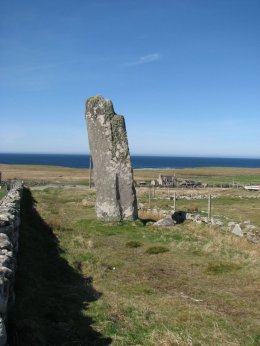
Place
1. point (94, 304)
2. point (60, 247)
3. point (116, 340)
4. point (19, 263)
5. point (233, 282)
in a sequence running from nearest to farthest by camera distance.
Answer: point (116, 340)
point (94, 304)
point (19, 263)
point (233, 282)
point (60, 247)

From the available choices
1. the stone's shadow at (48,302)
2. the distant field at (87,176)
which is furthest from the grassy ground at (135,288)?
the distant field at (87,176)

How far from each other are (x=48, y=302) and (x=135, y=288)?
344cm

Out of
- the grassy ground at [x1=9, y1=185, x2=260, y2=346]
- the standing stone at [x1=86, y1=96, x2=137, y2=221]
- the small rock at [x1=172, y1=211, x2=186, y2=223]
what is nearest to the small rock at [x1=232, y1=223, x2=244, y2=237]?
the grassy ground at [x1=9, y1=185, x2=260, y2=346]

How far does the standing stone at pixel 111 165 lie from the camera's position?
83.3ft

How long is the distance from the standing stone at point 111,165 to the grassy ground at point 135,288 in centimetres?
350

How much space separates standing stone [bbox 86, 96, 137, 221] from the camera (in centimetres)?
2538

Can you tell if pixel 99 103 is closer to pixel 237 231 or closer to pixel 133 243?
pixel 133 243

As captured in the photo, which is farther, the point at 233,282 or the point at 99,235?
the point at 99,235

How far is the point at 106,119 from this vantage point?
84.1 ft

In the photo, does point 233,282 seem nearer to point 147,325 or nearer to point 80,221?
point 147,325

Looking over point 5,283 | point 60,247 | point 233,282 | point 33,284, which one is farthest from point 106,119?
point 5,283

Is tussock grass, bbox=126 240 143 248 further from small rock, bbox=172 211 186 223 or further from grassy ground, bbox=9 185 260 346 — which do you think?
small rock, bbox=172 211 186 223

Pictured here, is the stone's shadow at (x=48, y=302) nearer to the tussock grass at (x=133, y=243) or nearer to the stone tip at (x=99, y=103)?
the tussock grass at (x=133, y=243)

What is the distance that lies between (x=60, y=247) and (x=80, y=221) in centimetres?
882
